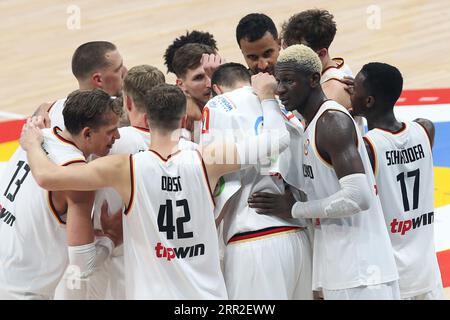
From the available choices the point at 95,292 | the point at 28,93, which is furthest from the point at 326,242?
the point at 28,93

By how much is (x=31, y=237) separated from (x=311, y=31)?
85.7 inches

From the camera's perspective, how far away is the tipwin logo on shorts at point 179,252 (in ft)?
16.8

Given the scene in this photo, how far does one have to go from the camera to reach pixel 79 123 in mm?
5230

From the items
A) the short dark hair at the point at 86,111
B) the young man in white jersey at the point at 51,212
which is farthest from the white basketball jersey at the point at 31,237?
the short dark hair at the point at 86,111

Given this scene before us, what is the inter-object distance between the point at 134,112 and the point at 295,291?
137cm

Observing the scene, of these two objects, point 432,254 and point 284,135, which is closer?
point 284,135

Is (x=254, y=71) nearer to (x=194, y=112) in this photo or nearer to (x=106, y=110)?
(x=194, y=112)

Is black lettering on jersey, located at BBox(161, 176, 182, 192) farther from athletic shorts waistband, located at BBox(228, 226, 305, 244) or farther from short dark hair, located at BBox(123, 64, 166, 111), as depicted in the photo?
short dark hair, located at BBox(123, 64, 166, 111)

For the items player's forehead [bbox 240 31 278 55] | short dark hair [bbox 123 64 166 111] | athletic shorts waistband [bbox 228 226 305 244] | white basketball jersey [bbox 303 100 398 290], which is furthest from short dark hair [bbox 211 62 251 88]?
athletic shorts waistband [bbox 228 226 305 244]

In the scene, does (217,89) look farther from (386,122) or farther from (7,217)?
(7,217)

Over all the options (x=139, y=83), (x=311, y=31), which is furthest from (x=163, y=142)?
(x=311, y=31)

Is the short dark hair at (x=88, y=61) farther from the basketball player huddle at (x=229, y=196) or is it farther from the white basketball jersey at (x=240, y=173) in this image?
the white basketball jersey at (x=240, y=173)

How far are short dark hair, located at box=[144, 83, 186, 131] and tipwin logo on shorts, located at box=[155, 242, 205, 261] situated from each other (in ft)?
1.98

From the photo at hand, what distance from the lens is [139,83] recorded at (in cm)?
575
